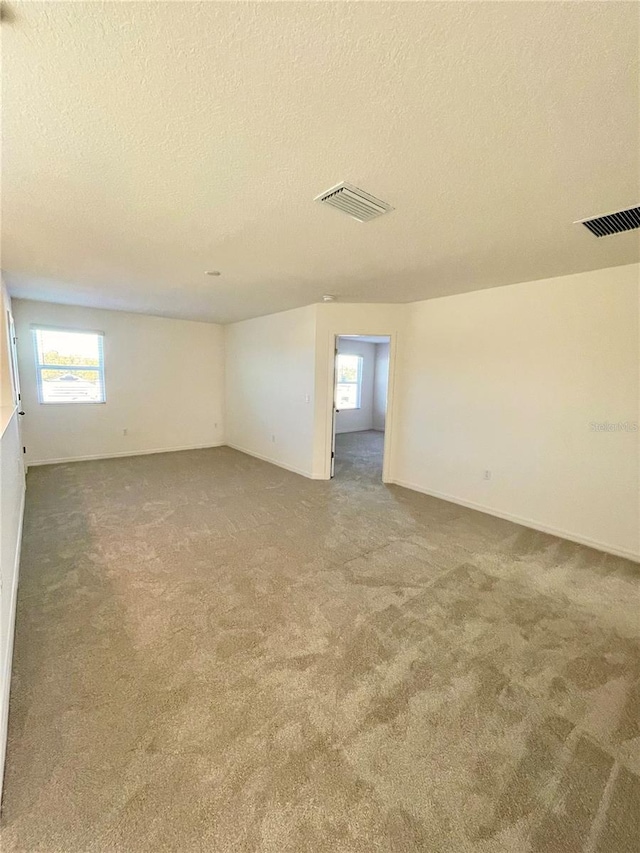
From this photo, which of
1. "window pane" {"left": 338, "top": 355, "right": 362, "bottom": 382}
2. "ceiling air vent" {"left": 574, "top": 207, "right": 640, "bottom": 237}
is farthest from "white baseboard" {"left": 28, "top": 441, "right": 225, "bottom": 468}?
"ceiling air vent" {"left": 574, "top": 207, "right": 640, "bottom": 237}

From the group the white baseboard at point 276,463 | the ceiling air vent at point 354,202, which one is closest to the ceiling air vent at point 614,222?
the ceiling air vent at point 354,202

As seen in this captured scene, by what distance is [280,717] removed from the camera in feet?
4.96

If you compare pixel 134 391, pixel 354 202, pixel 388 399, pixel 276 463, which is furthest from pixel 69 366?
pixel 354 202

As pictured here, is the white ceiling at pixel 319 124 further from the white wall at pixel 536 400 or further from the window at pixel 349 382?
the window at pixel 349 382

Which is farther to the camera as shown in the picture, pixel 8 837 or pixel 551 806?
pixel 551 806

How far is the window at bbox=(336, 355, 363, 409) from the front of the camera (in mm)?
8633

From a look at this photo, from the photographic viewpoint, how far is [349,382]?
886 cm

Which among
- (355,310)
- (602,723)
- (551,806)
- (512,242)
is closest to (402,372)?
(355,310)

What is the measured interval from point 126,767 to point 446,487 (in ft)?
12.6

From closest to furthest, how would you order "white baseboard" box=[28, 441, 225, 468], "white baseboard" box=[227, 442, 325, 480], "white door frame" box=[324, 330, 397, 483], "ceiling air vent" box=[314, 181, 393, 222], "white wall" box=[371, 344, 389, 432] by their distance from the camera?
"ceiling air vent" box=[314, 181, 393, 222] → "white door frame" box=[324, 330, 397, 483] → "white baseboard" box=[227, 442, 325, 480] → "white baseboard" box=[28, 441, 225, 468] → "white wall" box=[371, 344, 389, 432]

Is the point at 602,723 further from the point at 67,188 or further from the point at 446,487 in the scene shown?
the point at 67,188

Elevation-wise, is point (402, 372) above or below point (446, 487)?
above

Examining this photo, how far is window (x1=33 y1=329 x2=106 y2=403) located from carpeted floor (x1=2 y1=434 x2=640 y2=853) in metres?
3.09

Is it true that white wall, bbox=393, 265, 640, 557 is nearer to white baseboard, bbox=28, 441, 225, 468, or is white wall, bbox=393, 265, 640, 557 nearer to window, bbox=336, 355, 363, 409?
window, bbox=336, 355, 363, 409
